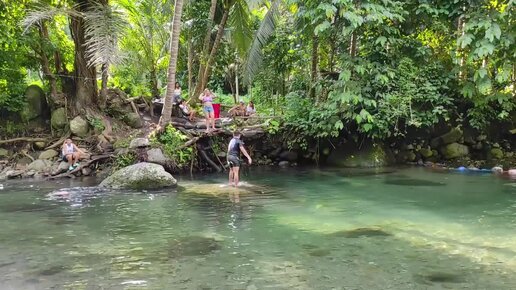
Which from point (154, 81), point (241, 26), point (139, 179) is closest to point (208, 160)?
point (139, 179)

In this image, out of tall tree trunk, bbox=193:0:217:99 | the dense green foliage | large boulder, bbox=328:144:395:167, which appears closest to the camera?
the dense green foliage

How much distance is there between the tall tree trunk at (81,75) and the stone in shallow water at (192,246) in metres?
10.3

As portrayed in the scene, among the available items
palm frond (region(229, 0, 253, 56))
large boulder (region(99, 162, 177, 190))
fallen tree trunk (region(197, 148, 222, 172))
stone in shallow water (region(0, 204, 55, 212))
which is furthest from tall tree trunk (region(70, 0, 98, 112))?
stone in shallow water (region(0, 204, 55, 212))

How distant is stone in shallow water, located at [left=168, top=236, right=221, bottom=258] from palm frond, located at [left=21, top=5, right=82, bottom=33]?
8.17 metres

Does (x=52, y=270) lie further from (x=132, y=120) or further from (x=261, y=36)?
(x=261, y=36)

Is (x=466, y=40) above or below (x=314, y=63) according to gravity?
below

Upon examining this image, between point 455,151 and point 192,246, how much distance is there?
12.9 metres

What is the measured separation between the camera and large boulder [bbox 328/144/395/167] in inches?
670

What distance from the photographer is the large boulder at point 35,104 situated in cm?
1655

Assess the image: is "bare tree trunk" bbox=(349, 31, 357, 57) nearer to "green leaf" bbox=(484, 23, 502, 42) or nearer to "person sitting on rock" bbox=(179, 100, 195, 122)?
"green leaf" bbox=(484, 23, 502, 42)

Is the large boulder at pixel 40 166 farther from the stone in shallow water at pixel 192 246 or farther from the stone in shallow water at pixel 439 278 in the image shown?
the stone in shallow water at pixel 439 278

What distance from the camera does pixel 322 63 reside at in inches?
795

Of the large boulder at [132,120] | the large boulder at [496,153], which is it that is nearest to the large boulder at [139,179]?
the large boulder at [132,120]

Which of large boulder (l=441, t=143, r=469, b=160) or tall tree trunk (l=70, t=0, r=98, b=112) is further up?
tall tree trunk (l=70, t=0, r=98, b=112)
